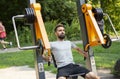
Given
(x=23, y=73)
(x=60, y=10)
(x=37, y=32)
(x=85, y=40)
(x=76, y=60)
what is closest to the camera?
(x=37, y=32)

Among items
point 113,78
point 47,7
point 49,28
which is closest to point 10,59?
point 113,78

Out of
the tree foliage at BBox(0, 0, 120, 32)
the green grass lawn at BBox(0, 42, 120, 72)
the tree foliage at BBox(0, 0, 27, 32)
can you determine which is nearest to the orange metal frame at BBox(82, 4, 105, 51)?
the green grass lawn at BBox(0, 42, 120, 72)

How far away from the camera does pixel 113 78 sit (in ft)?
24.2

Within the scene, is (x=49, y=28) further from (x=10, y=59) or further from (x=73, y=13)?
(x=10, y=59)

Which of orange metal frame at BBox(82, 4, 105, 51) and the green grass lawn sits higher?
orange metal frame at BBox(82, 4, 105, 51)

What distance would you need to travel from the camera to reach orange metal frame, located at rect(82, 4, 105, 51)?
516 cm

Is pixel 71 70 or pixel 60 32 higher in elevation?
pixel 60 32

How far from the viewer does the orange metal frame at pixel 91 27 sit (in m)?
5.16

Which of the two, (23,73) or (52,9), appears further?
(52,9)

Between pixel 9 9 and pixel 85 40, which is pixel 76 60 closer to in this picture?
pixel 85 40

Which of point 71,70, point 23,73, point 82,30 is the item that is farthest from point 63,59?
point 23,73

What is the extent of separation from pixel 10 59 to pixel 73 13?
9.48 m

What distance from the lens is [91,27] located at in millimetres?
5461

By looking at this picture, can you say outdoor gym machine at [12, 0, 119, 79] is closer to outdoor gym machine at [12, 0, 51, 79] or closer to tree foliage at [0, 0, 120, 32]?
outdoor gym machine at [12, 0, 51, 79]
